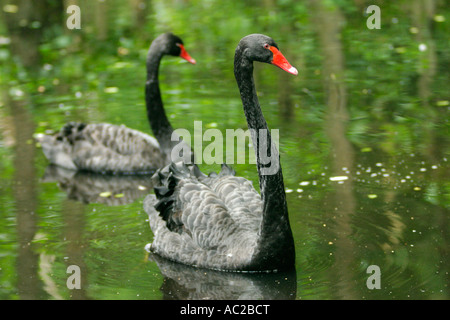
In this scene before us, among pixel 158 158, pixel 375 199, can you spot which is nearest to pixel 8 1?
pixel 158 158

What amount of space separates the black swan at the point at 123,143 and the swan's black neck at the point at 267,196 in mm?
2451

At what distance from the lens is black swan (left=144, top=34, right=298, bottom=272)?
499cm

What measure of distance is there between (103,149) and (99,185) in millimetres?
483

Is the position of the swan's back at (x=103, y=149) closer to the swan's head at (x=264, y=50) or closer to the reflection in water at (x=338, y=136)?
the reflection in water at (x=338, y=136)

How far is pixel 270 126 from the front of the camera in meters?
8.09

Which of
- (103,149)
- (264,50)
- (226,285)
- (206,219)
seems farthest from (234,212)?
(103,149)

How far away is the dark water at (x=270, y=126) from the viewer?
508 centimetres

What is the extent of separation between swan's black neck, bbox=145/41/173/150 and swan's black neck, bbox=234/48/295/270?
2.49 metres

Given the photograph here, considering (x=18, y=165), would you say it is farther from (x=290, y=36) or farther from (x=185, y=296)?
(x=290, y=36)

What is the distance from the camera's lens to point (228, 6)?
13.5 metres

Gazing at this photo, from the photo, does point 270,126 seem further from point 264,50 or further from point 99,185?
point 264,50
